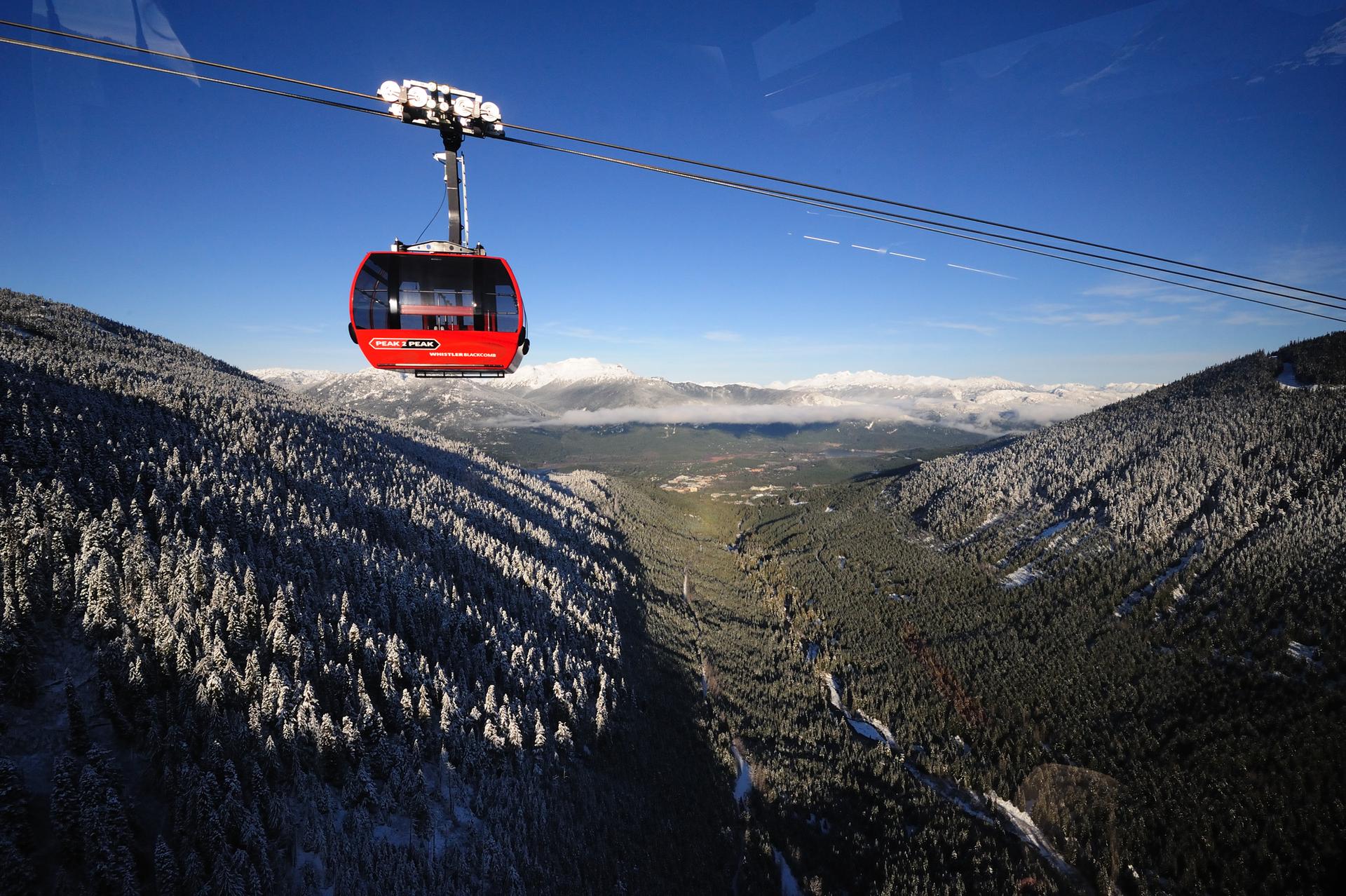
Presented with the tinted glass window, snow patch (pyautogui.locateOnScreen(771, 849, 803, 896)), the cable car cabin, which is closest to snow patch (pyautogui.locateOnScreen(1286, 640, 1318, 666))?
snow patch (pyautogui.locateOnScreen(771, 849, 803, 896))

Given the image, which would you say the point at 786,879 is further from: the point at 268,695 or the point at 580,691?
the point at 268,695

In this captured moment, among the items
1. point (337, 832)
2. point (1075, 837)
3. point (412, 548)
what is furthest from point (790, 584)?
point (337, 832)

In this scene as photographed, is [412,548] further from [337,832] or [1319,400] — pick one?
[1319,400]

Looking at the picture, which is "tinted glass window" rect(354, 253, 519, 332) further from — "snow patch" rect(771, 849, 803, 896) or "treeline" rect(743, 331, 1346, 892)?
"treeline" rect(743, 331, 1346, 892)

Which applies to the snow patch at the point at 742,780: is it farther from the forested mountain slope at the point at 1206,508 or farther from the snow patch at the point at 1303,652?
the forested mountain slope at the point at 1206,508

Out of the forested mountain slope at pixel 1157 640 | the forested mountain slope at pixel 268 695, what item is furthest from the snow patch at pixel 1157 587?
the forested mountain slope at pixel 268 695

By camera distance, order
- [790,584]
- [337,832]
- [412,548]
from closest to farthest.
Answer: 1. [337,832]
2. [412,548]
3. [790,584]

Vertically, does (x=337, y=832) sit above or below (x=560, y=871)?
above

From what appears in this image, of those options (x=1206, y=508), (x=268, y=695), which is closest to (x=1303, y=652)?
(x=1206, y=508)
